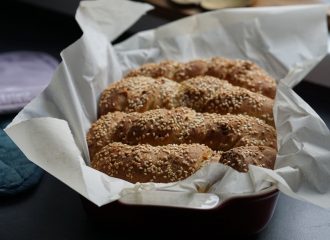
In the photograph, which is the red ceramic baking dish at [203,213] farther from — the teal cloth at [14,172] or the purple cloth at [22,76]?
the purple cloth at [22,76]

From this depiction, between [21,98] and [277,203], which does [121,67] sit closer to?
[21,98]

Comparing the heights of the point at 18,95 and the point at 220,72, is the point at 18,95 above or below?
below

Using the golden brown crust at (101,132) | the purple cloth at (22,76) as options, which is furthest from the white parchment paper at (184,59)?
the purple cloth at (22,76)

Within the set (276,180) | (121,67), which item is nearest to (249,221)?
(276,180)

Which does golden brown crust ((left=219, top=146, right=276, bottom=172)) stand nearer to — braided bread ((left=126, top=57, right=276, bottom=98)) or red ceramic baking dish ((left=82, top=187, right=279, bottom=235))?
red ceramic baking dish ((left=82, top=187, right=279, bottom=235))

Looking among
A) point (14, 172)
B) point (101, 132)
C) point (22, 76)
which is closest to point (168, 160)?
point (101, 132)

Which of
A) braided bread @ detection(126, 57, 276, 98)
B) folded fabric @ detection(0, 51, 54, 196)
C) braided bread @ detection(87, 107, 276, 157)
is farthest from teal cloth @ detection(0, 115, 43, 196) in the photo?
braided bread @ detection(126, 57, 276, 98)

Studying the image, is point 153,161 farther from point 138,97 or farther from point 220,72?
point 220,72
